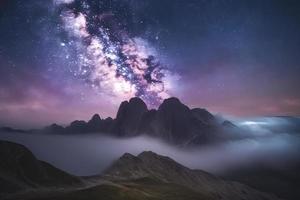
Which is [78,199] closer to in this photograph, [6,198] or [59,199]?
[59,199]

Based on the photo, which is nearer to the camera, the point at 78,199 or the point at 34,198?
the point at 34,198

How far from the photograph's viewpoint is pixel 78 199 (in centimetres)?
19850

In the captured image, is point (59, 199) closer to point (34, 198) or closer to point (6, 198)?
point (34, 198)

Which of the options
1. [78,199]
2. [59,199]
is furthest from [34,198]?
[78,199]

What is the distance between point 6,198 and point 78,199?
41.7 m

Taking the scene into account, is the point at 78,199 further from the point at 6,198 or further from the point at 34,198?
the point at 6,198

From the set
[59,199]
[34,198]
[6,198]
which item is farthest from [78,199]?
[6,198]

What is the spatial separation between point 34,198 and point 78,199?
27.1 metres

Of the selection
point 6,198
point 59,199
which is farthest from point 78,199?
point 6,198

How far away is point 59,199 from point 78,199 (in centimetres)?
1318

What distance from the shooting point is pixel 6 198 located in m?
181

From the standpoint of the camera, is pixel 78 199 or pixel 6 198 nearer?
pixel 6 198

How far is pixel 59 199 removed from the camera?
190 meters

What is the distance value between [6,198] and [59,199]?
29509mm
